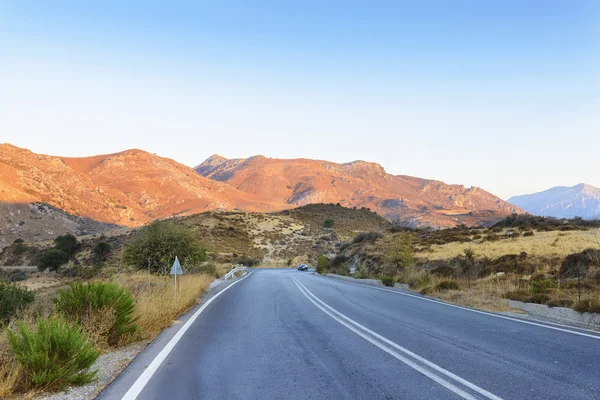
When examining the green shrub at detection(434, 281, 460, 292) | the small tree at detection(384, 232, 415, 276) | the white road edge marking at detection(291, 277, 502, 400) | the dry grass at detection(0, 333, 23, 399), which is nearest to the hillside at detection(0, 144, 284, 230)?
the small tree at detection(384, 232, 415, 276)

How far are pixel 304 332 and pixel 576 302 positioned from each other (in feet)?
24.5

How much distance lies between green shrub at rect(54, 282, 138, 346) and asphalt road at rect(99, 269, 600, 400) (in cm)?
72

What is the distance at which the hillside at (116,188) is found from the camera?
94438 mm

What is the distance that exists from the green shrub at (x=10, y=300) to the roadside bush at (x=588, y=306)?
14700 millimetres

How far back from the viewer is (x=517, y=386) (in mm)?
5004

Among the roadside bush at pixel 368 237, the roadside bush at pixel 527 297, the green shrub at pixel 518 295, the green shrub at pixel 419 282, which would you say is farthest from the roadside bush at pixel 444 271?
the roadside bush at pixel 368 237

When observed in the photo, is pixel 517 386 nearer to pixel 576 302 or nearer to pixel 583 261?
pixel 576 302

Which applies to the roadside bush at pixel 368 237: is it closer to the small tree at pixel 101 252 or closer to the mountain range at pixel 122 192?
the small tree at pixel 101 252

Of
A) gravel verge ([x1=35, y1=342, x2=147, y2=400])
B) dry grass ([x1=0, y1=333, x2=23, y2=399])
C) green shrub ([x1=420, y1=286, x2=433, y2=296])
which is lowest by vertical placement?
green shrub ([x1=420, y1=286, x2=433, y2=296])

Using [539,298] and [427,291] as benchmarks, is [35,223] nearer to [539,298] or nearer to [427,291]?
[427,291]

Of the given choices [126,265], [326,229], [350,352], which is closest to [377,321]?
[350,352]

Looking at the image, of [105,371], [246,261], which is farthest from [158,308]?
[246,261]

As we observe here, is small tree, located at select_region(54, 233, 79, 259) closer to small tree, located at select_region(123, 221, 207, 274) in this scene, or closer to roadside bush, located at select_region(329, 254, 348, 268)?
roadside bush, located at select_region(329, 254, 348, 268)

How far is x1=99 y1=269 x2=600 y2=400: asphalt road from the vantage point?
4.89 meters
